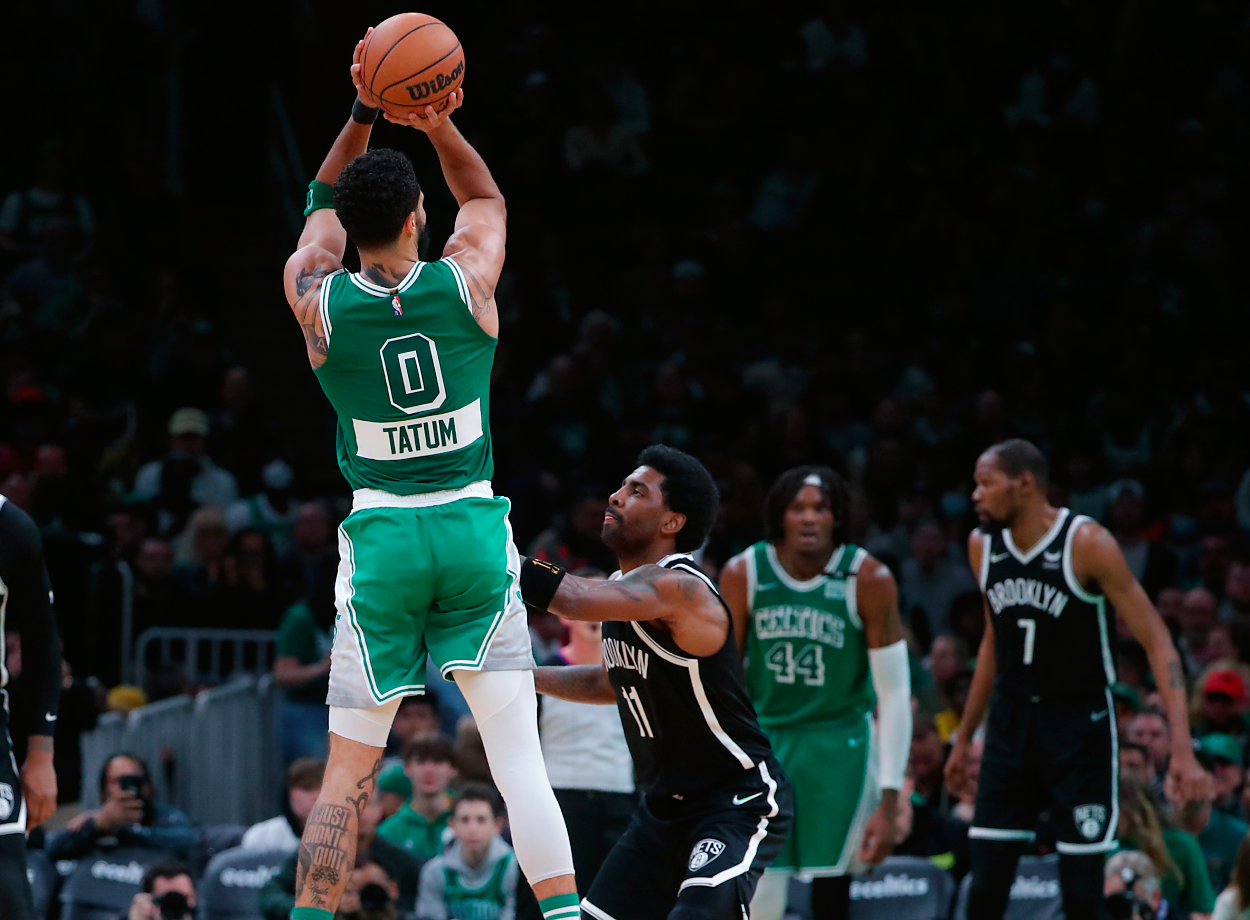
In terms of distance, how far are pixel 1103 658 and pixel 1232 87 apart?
31.7ft

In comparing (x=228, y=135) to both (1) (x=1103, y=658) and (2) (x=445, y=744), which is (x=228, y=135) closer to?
(2) (x=445, y=744)

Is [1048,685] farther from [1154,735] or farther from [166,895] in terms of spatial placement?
[166,895]

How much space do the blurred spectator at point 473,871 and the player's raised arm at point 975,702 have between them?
2.41 meters

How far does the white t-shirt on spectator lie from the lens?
955 cm

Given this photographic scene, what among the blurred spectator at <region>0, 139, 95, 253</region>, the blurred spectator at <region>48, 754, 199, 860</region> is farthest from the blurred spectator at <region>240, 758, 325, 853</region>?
the blurred spectator at <region>0, 139, 95, 253</region>

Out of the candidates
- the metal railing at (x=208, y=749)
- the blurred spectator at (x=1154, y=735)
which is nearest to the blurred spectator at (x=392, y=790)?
the metal railing at (x=208, y=749)

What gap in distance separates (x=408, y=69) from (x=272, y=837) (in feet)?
18.2

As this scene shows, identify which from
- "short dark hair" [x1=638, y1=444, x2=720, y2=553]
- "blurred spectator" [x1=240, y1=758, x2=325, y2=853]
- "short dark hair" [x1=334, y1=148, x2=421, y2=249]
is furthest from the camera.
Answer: "blurred spectator" [x1=240, y1=758, x2=325, y2=853]

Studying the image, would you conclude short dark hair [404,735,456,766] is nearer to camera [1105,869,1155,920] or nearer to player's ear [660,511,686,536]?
camera [1105,869,1155,920]

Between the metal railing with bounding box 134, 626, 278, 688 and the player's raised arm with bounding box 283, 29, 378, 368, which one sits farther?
the metal railing with bounding box 134, 626, 278, 688

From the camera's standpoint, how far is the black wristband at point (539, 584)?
5328 millimetres

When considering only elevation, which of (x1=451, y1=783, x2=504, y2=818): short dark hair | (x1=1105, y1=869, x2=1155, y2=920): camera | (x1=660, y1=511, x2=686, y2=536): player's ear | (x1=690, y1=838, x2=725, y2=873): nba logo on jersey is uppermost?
(x1=660, y1=511, x2=686, y2=536): player's ear

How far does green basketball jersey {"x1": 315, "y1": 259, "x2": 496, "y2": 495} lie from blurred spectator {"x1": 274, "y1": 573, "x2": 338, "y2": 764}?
597cm

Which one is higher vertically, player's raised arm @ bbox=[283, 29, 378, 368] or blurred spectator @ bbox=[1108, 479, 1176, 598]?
player's raised arm @ bbox=[283, 29, 378, 368]
